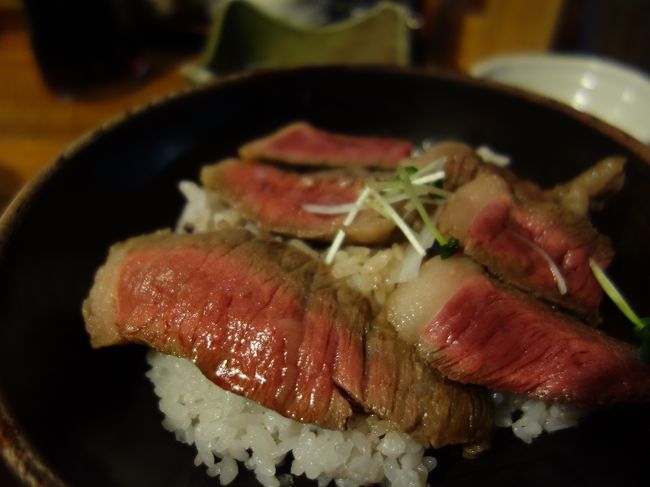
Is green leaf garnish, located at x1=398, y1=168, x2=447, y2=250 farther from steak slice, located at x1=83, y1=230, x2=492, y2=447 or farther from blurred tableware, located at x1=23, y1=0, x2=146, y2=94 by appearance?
blurred tableware, located at x1=23, y1=0, x2=146, y2=94

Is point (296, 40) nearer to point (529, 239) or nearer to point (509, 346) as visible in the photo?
point (529, 239)

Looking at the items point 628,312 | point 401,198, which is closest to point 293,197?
point 401,198

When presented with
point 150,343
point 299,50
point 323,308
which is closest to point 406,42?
point 299,50

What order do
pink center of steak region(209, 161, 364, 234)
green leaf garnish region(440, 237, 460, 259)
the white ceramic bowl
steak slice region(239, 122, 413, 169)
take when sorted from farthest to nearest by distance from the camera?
the white ceramic bowl
steak slice region(239, 122, 413, 169)
pink center of steak region(209, 161, 364, 234)
green leaf garnish region(440, 237, 460, 259)

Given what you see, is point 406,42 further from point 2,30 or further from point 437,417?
point 2,30

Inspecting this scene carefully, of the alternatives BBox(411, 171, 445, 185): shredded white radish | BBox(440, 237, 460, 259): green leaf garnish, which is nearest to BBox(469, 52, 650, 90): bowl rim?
BBox(411, 171, 445, 185): shredded white radish

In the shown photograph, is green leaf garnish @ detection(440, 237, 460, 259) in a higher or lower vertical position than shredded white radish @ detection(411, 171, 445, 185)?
lower

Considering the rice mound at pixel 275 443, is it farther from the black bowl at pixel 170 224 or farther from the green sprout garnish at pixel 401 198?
the green sprout garnish at pixel 401 198
